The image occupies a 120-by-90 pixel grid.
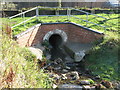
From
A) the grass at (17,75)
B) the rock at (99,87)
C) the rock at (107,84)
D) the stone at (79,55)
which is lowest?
the rock at (99,87)

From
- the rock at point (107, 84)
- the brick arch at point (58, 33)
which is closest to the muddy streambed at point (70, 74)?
the rock at point (107, 84)

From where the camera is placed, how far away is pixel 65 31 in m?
12.4

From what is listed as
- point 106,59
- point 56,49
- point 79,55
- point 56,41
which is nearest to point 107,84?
point 106,59

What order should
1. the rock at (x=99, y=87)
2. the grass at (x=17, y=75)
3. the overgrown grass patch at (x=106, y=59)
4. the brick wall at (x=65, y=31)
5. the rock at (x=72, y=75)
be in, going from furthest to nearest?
1. the brick wall at (x=65, y=31)
2. the overgrown grass patch at (x=106, y=59)
3. the rock at (x=72, y=75)
4. the rock at (x=99, y=87)
5. the grass at (x=17, y=75)

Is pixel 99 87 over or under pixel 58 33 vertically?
under

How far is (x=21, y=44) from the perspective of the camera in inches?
391

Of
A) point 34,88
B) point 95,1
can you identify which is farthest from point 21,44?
point 95,1

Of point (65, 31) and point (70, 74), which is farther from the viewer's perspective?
point (65, 31)

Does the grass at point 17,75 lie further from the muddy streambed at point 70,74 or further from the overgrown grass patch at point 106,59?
the overgrown grass patch at point 106,59

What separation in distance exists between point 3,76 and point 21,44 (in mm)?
5078

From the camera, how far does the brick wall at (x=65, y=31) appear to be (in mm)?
10547

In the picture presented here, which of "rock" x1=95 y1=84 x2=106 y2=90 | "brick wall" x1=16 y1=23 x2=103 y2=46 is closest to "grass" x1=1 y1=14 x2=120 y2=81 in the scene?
"brick wall" x1=16 y1=23 x2=103 y2=46

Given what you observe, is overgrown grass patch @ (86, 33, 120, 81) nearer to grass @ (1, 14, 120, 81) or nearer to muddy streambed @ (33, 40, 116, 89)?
grass @ (1, 14, 120, 81)

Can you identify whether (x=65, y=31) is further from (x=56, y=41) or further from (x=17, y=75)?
(x=17, y=75)
